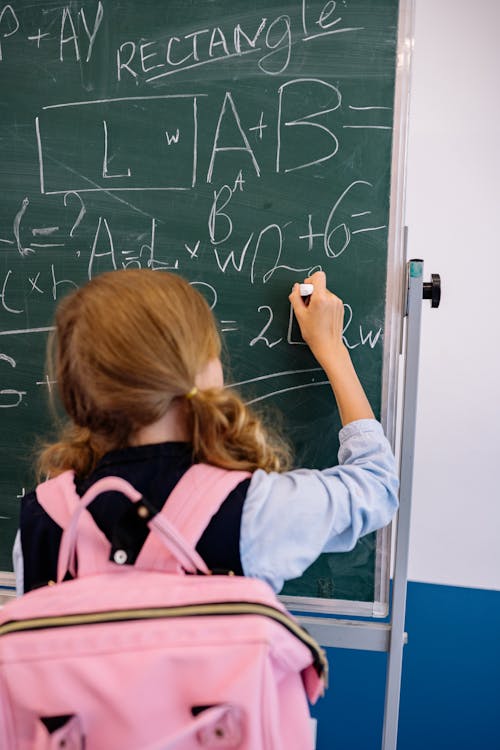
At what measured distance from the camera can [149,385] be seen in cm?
96

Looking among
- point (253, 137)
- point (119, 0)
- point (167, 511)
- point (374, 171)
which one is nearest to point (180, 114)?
point (253, 137)

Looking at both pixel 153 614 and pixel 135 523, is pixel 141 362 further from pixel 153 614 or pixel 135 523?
pixel 153 614

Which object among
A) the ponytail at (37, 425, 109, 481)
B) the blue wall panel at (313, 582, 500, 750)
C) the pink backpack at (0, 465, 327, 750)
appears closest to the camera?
the pink backpack at (0, 465, 327, 750)

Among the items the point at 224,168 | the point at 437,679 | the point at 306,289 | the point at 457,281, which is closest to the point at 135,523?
the point at 306,289

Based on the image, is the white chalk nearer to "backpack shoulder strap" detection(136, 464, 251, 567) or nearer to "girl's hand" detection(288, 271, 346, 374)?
"girl's hand" detection(288, 271, 346, 374)

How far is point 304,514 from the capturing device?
1017 millimetres

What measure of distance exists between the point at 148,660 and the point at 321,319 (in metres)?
0.73

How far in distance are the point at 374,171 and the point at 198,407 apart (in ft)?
2.10

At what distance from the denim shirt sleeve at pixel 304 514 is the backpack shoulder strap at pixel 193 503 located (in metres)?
0.04

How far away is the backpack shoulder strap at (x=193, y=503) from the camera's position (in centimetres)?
93

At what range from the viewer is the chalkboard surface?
1353mm

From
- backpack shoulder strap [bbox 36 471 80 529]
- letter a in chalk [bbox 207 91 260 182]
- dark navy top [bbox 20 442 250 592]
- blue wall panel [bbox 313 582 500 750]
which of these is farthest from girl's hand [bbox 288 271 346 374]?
blue wall panel [bbox 313 582 500 750]

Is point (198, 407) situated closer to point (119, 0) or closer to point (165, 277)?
point (165, 277)

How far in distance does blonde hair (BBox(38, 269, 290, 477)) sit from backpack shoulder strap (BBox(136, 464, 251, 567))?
4cm
